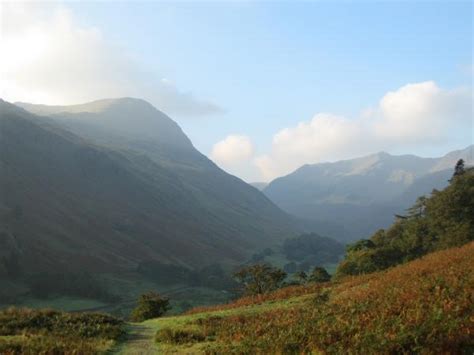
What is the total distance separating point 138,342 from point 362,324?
10.8 m

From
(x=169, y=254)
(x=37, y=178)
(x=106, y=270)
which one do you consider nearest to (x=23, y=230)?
(x=106, y=270)

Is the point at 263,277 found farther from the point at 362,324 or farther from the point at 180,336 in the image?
the point at 362,324

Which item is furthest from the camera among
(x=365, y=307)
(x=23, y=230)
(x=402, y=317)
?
(x=23, y=230)

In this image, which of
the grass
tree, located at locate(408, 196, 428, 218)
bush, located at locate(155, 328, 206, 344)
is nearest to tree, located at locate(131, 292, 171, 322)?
the grass

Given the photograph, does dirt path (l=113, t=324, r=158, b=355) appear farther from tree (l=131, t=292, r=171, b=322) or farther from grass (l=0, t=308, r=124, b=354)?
tree (l=131, t=292, r=171, b=322)

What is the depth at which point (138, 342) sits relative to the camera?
21453 mm

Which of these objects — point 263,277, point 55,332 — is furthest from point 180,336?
point 263,277

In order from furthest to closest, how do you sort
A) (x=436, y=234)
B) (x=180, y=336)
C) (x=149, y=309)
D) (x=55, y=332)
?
(x=436, y=234) → (x=149, y=309) → (x=55, y=332) → (x=180, y=336)

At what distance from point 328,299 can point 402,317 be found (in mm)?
10546

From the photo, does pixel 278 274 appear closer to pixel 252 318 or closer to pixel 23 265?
pixel 252 318

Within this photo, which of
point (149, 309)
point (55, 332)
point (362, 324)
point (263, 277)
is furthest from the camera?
point (263, 277)

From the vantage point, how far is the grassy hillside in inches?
604

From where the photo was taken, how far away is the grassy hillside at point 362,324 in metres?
15.3

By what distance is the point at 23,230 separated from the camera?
147 meters
